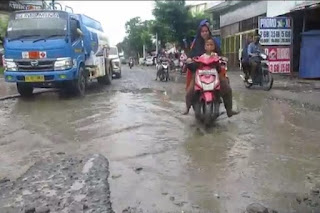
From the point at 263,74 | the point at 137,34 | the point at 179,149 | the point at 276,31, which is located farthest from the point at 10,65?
the point at 137,34

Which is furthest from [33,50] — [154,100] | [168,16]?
[168,16]

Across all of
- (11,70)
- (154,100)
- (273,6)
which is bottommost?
(154,100)

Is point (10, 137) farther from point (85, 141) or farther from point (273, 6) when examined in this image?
point (273, 6)

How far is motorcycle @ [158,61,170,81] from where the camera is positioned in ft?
60.9

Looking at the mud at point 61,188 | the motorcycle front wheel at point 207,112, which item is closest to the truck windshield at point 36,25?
the motorcycle front wheel at point 207,112

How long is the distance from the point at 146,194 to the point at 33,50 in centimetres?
767

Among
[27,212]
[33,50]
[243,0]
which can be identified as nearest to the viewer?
[27,212]

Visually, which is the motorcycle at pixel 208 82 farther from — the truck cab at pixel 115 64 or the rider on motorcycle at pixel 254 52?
the truck cab at pixel 115 64

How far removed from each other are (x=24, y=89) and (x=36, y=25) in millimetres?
2080

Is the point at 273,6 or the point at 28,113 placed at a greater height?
A: the point at 273,6

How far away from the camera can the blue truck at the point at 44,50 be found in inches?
422

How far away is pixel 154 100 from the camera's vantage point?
1087 cm

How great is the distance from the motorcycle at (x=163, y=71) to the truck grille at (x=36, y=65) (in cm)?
832

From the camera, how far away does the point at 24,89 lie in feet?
39.9
